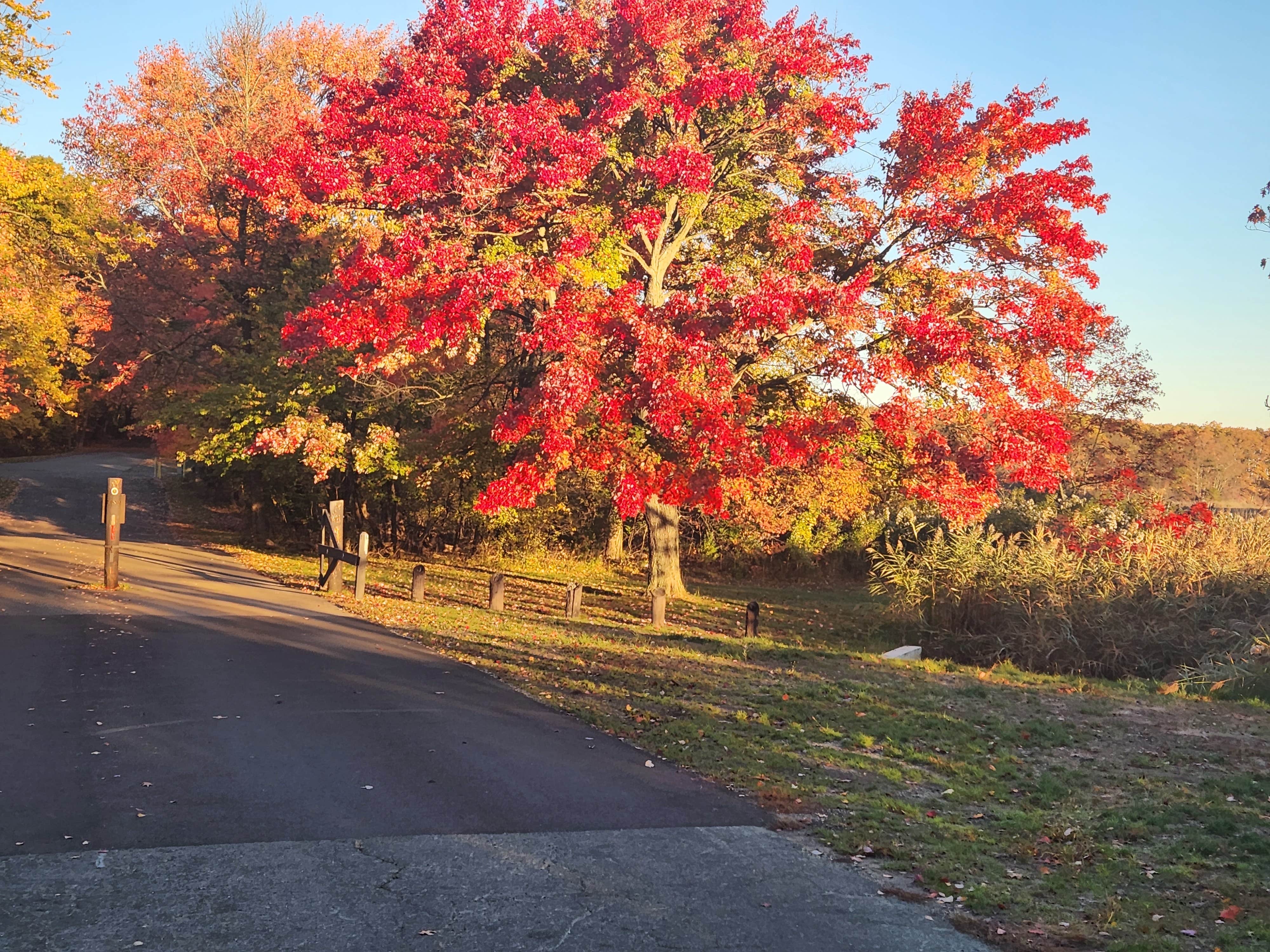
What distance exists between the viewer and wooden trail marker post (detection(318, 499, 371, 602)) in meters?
15.4

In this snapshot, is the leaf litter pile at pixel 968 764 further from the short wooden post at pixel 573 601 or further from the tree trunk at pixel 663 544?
the tree trunk at pixel 663 544

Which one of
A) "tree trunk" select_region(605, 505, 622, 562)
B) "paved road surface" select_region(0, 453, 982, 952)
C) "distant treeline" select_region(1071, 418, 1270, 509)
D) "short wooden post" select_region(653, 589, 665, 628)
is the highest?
"distant treeline" select_region(1071, 418, 1270, 509)

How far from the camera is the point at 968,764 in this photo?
296 inches

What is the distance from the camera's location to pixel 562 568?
24.9 m

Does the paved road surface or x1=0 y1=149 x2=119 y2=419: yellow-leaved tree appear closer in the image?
the paved road surface

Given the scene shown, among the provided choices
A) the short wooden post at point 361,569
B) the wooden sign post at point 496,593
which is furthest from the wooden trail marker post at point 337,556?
the wooden sign post at point 496,593

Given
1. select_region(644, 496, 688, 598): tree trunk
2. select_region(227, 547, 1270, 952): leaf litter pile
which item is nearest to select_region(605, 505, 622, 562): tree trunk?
select_region(644, 496, 688, 598): tree trunk

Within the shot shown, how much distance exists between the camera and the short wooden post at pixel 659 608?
49.4 feet

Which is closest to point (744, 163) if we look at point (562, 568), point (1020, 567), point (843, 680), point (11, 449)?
point (1020, 567)

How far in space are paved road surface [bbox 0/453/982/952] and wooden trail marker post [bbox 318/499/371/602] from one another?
5080 millimetres

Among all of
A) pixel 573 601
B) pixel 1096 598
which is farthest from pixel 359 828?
pixel 1096 598

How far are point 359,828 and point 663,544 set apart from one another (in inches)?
532

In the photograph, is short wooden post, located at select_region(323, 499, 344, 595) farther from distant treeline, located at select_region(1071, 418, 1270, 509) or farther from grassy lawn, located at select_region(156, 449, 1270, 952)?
distant treeline, located at select_region(1071, 418, 1270, 509)

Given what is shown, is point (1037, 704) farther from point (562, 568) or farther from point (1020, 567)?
point (562, 568)
